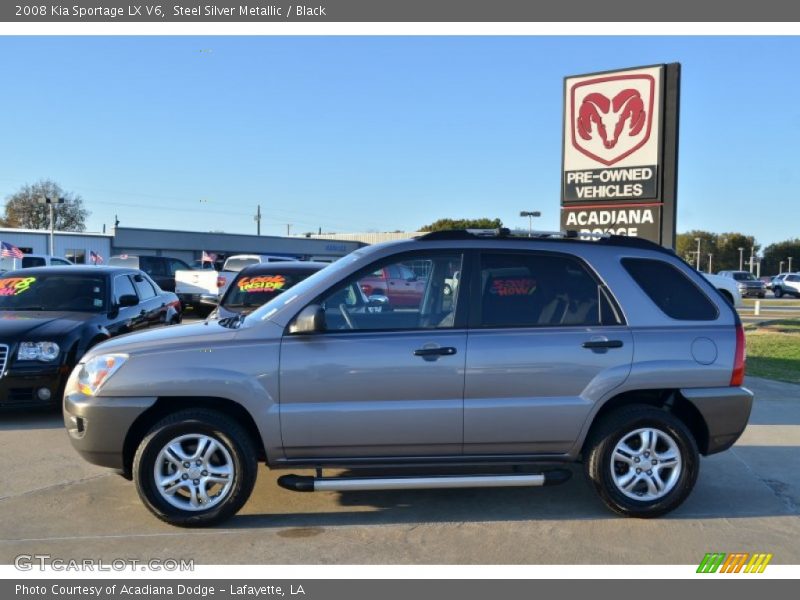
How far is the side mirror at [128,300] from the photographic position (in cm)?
894

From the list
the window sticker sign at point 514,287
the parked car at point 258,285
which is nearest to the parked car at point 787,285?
the parked car at point 258,285

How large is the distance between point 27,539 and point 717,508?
15.3 feet

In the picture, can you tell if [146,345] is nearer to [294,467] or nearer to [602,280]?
[294,467]

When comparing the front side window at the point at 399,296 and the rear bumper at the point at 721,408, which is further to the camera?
the rear bumper at the point at 721,408

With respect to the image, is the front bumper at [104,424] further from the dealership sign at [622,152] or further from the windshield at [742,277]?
the windshield at [742,277]

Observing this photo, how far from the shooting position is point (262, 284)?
969 centimetres

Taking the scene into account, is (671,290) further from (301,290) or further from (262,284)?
(262,284)

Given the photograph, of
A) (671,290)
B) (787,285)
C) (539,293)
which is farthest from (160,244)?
(671,290)

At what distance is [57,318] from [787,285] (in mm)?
50048

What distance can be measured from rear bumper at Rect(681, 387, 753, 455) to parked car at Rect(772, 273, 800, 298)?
48.3 meters

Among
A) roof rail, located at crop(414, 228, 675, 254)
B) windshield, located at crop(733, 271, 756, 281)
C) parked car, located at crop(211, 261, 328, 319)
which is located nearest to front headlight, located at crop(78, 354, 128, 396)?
roof rail, located at crop(414, 228, 675, 254)

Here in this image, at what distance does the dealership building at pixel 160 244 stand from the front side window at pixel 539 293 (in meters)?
46.7

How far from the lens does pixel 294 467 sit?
4.59 metres
